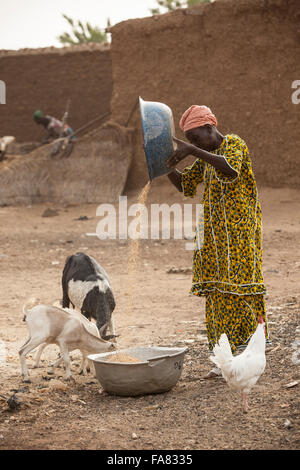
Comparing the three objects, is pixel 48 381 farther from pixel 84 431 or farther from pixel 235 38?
pixel 235 38

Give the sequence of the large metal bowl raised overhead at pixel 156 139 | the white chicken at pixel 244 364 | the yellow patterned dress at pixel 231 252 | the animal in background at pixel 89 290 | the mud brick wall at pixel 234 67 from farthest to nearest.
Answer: the mud brick wall at pixel 234 67 → the animal in background at pixel 89 290 → the yellow patterned dress at pixel 231 252 → the large metal bowl raised overhead at pixel 156 139 → the white chicken at pixel 244 364

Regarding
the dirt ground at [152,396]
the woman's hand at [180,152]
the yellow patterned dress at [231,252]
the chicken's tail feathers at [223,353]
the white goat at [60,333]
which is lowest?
the dirt ground at [152,396]

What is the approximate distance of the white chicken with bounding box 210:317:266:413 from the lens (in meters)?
3.72

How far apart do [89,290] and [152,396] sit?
1644 millimetres

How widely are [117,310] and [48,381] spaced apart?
2295 millimetres

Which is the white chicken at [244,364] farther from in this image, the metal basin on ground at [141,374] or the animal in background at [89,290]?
the animal in background at [89,290]

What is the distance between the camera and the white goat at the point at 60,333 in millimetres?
4789

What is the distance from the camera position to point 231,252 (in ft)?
14.2

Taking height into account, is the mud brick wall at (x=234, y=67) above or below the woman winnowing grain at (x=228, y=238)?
above

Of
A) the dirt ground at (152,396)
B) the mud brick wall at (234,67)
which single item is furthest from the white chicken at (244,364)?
the mud brick wall at (234,67)

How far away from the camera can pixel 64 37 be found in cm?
2988

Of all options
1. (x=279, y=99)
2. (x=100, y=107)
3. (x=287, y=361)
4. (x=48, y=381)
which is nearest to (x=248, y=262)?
(x=287, y=361)

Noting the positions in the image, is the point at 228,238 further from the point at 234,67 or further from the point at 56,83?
the point at 56,83
